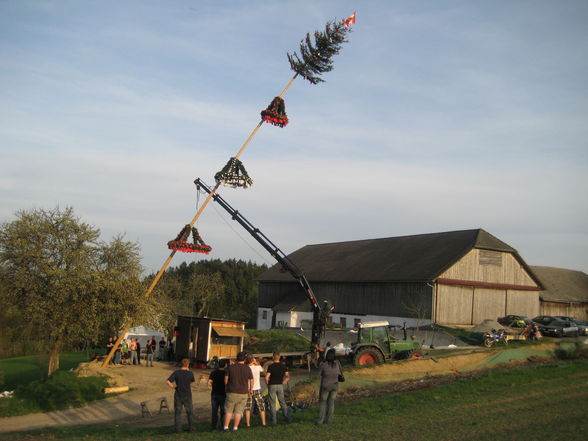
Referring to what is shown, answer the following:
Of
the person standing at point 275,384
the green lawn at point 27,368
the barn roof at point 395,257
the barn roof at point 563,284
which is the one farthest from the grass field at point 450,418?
the barn roof at point 563,284

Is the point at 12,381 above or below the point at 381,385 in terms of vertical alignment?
below

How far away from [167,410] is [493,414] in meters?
10.2

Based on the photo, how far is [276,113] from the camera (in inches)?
1076

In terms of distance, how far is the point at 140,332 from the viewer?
38.7 metres

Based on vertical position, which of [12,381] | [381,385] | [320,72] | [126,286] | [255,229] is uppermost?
[320,72]

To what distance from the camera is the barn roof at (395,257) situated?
4169cm

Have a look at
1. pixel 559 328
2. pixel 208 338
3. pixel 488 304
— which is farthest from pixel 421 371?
pixel 488 304

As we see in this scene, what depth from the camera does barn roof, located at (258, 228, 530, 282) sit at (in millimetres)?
41688

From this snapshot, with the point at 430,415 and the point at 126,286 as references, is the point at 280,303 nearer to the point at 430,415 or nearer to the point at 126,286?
the point at 126,286

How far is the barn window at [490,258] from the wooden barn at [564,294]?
7.11 meters

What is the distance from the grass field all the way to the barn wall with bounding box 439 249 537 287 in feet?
80.1

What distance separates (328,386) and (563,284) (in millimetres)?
49840

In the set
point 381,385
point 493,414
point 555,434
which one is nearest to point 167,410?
point 381,385

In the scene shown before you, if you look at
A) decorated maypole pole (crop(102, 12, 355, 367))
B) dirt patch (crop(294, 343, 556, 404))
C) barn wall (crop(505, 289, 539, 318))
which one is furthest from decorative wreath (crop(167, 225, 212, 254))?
barn wall (crop(505, 289, 539, 318))
